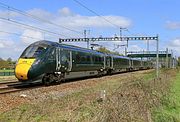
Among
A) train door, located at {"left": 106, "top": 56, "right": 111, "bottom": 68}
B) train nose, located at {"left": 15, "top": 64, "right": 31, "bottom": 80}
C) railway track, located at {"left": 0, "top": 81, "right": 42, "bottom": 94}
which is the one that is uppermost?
train door, located at {"left": 106, "top": 56, "right": 111, "bottom": 68}

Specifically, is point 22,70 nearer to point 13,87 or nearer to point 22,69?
point 22,69

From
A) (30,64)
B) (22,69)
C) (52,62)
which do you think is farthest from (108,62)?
(22,69)

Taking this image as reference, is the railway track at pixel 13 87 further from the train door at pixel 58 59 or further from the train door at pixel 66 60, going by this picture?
the train door at pixel 66 60

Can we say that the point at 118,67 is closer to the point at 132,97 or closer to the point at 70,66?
the point at 70,66

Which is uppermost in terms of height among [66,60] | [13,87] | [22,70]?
[66,60]

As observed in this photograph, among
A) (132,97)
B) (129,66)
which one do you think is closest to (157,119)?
(132,97)

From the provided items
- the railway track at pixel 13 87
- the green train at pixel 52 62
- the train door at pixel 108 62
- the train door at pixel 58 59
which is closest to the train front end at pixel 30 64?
the green train at pixel 52 62

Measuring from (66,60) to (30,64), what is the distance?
5.14 m

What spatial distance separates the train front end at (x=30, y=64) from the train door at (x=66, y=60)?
2.46m

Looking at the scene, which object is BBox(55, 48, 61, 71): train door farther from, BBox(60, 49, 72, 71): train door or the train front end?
the train front end

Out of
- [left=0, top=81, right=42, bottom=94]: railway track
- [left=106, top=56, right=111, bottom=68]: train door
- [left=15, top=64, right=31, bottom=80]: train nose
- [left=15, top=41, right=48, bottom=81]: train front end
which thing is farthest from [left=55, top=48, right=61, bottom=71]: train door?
[left=106, top=56, right=111, bottom=68]: train door

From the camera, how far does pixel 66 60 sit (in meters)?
27.6

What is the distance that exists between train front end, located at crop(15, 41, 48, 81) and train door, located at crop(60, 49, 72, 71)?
2.46 m

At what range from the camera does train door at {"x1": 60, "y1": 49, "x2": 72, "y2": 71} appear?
26.8 meters
